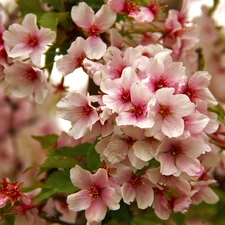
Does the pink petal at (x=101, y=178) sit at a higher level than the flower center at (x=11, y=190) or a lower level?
higher

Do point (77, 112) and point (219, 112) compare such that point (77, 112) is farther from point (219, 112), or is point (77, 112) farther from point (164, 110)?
point (219, 112)

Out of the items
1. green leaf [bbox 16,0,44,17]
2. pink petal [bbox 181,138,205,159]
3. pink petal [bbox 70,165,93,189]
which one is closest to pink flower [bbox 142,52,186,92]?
pink petal [bbox 181,138,205,159]

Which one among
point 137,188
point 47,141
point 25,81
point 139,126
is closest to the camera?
point 139,126

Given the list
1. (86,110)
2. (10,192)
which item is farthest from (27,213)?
(86,110)

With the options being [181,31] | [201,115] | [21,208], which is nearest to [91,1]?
[181,31]

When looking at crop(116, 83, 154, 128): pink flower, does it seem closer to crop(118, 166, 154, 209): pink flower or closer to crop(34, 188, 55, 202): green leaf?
crop(118, 166, 154, 209): pink flower

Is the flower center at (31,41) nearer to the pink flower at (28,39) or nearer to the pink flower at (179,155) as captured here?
the pink flower at (28,39)

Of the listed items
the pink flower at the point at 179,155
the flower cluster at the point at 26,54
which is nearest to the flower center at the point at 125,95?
the pink flower at the point at 179,155

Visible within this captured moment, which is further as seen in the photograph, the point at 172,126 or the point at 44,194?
the point at 44,194

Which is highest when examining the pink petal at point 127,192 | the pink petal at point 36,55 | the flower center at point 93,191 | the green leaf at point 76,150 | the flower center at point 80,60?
the flower center at point 80,60
